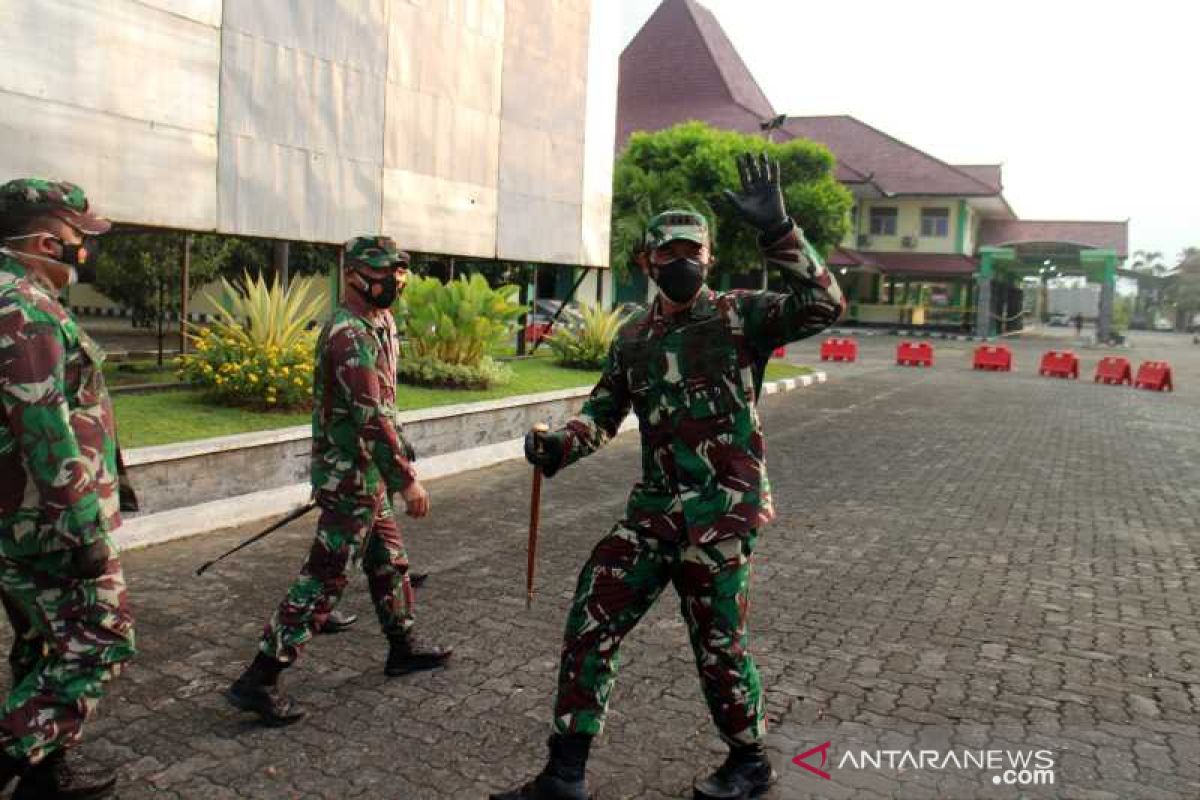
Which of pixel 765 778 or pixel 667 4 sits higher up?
pixel 667 4

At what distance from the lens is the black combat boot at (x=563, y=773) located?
312 centimetres

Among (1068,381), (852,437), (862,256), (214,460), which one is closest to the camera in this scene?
(214,460)

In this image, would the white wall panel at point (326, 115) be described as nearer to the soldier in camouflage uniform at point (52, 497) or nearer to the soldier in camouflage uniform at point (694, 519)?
the soldier in camouflage uniform at point (52, 497)

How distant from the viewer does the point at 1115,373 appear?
23.1 meters

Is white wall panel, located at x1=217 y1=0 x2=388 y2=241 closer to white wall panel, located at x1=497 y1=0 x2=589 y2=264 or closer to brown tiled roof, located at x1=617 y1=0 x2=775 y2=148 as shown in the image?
white wall panel, located at x1=497 y1=0 x2=589 y2=264

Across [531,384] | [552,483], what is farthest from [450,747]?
[531,384]

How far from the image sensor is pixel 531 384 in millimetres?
12969

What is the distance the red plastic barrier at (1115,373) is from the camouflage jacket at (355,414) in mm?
22586

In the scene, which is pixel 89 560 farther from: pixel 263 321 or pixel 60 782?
pixel 263 321

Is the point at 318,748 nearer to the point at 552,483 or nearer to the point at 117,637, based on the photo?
the point at 117,637

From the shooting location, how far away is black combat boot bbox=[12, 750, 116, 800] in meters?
3.09

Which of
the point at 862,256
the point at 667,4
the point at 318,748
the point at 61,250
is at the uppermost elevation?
the point at 667,4

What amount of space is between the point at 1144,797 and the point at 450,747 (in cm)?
238

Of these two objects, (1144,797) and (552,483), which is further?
(552,483)
